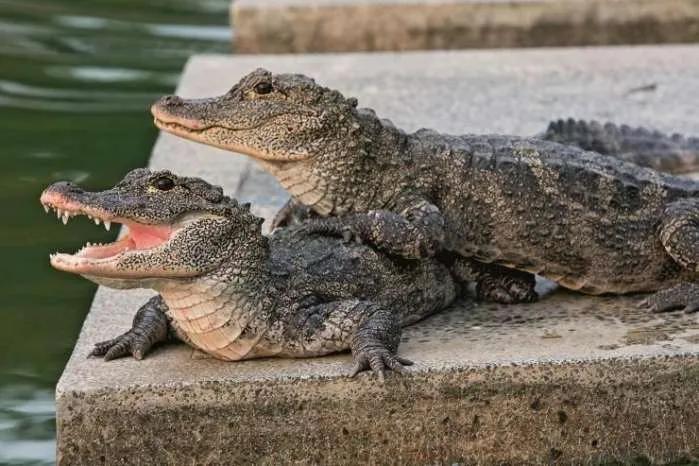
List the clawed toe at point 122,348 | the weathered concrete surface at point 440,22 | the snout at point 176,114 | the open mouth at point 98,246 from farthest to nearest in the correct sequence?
the weathered concrete surface at point 440,22, the snout at point 176,114, the clawed toe at point 122,348, the open mouth at point 98,246

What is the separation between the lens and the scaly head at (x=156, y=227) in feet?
16.4

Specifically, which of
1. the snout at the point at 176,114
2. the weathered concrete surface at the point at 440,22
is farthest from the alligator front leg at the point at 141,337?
the weathered concrete surface at the point at 440,22

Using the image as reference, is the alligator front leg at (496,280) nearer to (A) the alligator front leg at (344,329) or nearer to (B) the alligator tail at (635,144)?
(A) the alligator front leg at (344,329)

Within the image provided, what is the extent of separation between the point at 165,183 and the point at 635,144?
3.13 m

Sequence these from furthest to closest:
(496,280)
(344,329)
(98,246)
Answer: (496,280), (344,329), (98,246)

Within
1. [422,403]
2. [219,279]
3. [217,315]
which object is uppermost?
[219,279]

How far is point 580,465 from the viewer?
17.4 feet

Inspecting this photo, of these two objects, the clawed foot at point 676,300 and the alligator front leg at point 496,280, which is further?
the alligator front leg at point 496,280

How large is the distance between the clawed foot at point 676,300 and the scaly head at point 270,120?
1.23 m

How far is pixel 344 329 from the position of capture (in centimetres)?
537

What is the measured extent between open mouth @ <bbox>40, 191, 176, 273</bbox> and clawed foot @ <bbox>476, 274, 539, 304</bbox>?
134cm

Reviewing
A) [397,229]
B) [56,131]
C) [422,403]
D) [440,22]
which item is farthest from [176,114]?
[440,22]

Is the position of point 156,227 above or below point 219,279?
above

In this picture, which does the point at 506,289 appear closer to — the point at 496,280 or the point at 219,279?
the point at 496,280
